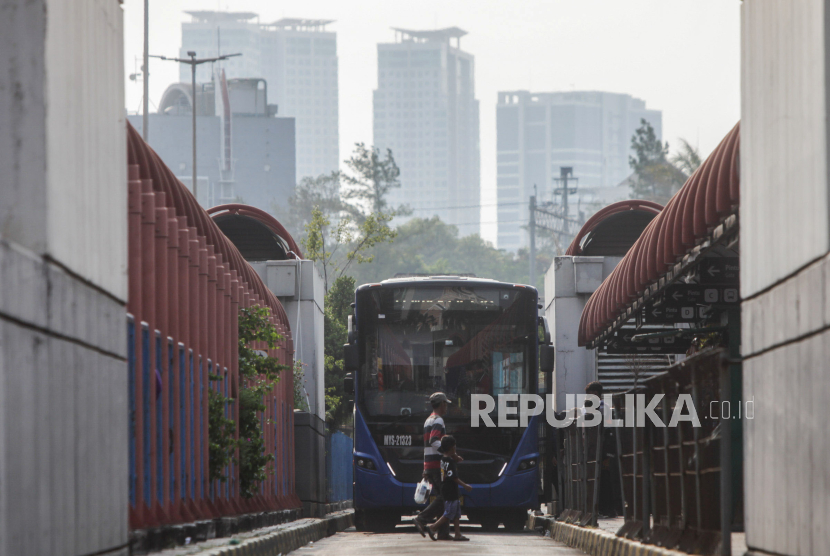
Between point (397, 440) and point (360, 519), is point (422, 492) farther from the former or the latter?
point (360, 519)

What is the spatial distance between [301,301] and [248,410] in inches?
363

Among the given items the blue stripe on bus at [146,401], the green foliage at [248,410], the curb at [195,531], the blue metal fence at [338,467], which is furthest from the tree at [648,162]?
the blue stripe on bus at [146,401]

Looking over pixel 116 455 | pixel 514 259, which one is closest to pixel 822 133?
pixel 116 455

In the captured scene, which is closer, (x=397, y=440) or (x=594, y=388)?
(x=594, y=388)

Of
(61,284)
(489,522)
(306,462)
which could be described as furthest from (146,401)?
(306,462)

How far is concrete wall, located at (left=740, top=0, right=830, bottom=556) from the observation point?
572 cm

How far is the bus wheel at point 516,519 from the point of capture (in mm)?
17906

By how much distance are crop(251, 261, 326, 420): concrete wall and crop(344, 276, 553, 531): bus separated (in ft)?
18.6

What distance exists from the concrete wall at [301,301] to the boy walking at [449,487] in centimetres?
865

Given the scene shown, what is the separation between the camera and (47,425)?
5457 millimetres

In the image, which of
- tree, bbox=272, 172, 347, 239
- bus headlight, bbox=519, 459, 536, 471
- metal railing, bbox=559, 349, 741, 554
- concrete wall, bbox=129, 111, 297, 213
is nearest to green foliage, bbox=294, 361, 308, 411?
bus headlight, bbox=519, 459, 536, 471

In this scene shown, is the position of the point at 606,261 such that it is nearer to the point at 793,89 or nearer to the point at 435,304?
the point at 435,304

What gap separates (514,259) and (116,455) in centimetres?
14748

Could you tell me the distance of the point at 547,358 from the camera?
56.3 ft
